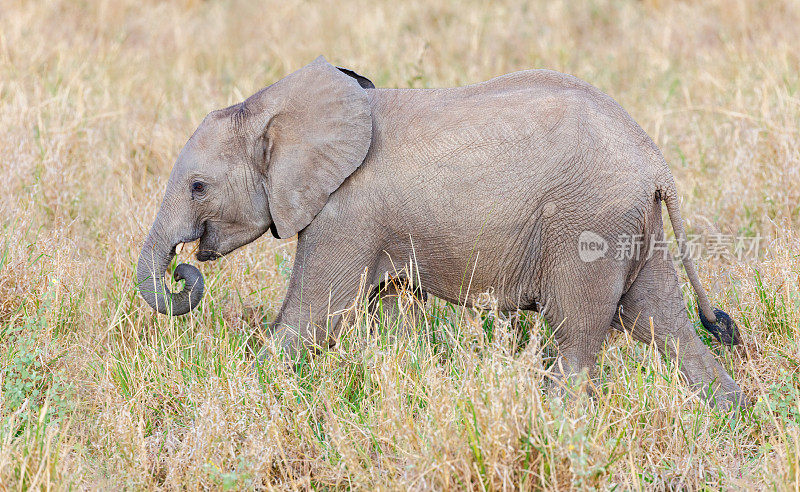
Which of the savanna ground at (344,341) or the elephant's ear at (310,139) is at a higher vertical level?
the elephant's ear at (310,139)

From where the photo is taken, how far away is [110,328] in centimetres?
422

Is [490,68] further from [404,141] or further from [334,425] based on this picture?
[334,425]

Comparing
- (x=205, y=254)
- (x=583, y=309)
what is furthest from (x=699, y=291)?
(x=205, y=254)

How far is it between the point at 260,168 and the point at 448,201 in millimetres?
805

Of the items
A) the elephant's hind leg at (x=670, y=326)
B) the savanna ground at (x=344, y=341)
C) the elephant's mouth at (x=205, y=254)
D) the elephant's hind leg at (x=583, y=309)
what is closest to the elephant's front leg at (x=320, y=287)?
the savanna ground at (x=344, y=341)

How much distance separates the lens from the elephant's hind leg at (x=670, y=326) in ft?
12.6

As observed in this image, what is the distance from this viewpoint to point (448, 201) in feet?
12.0

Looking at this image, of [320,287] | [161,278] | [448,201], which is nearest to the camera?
[448,201]

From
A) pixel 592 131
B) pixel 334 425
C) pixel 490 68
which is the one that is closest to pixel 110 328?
pixel 334 425

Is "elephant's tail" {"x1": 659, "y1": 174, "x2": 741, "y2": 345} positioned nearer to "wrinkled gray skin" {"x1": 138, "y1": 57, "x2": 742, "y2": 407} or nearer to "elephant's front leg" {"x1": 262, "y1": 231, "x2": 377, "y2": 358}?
"wrinkled gray skin" {"x1": 138, "y1": 57, "x2": 742, "y2": 407}

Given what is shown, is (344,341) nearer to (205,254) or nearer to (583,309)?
(205,254)

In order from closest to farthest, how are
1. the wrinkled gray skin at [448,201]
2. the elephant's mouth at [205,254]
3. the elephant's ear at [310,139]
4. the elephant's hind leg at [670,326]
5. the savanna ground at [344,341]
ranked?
1. the savanna ground at [344,341]
2. the wrinkled gray skin at [448,201]
3. the elephant's ear at [310,139]
4. the elephant's hind leg at [670,326]
5. the elephant's mouth at [205,254]

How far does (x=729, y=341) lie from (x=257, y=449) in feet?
7.16

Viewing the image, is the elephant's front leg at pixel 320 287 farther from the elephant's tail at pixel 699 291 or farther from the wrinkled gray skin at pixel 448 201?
the elephant's tail at pixel 699 291
